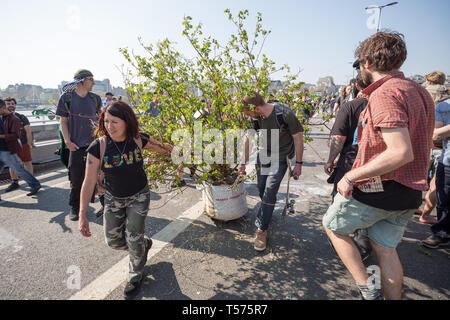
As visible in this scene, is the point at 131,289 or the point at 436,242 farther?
the point at 436,242

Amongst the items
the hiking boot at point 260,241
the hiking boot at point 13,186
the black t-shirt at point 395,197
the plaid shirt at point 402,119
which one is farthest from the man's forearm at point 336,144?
the hiking boot at point 13,186

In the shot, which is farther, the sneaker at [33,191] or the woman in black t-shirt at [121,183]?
the sneaker at [33,191]

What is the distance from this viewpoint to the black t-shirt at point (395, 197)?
5.28 feet

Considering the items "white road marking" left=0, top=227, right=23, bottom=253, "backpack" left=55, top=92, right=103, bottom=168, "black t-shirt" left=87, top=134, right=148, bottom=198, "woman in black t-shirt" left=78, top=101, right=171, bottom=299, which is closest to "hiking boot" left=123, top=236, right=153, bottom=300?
"woman in black t-shirt" left=78, top=101, right=171, bottom=299

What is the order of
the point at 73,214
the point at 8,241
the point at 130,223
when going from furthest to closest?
the point at 73,214, the point at 8,241, the point at 130,223

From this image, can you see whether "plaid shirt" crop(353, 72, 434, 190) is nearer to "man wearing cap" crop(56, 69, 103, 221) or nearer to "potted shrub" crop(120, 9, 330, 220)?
"potted shrub" crop(120, 9, 330, 220)

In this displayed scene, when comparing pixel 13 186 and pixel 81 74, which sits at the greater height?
pixel 81 74

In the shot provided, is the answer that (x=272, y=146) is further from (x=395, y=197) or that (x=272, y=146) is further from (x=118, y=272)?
(x=118, y=272)

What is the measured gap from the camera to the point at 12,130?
4.44 metres

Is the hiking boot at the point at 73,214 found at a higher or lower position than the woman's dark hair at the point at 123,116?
lower

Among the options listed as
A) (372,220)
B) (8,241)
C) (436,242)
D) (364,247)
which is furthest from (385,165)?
(8,241)

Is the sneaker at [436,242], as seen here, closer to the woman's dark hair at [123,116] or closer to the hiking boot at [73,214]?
the woman's dark hair at [123,116]

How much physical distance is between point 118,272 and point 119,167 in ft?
3.84
